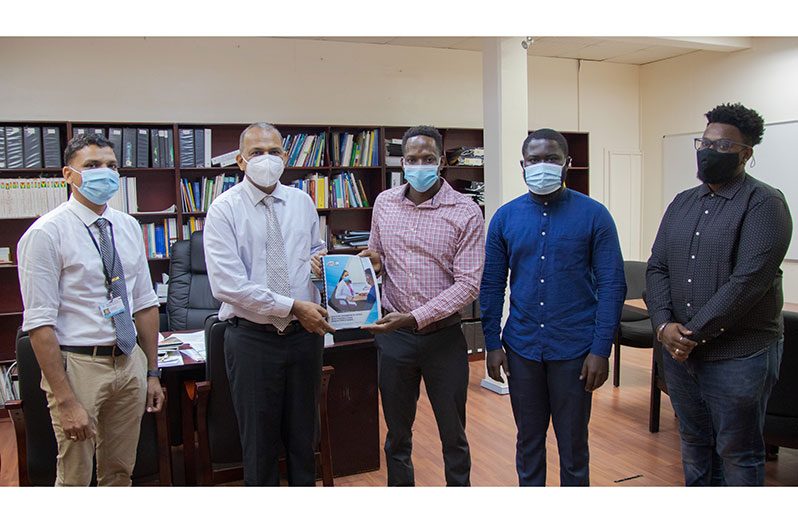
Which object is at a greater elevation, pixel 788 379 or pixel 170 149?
pixel 170 149

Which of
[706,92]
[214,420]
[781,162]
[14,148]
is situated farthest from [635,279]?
[14,148]

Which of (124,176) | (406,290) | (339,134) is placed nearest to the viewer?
(406,290)

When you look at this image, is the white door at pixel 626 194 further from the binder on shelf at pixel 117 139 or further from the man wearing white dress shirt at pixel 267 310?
the man wearing white dress shirt at pixel 267 310

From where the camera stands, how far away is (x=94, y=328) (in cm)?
221

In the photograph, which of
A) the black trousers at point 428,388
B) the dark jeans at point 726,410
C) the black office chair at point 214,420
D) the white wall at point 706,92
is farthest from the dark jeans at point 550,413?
the white wall at point 706,92

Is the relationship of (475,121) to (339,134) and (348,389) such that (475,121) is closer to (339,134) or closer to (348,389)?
(339,134)

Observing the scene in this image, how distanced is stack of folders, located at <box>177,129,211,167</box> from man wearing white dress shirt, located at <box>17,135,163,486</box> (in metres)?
3.01

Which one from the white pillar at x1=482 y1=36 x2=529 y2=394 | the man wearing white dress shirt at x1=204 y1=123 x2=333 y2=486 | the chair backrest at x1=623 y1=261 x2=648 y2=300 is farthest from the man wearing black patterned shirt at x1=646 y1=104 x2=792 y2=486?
the chair backrest at x1=623 y1=261 x2=648 y2=300

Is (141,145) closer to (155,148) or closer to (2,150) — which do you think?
(155,148)

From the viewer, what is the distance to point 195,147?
5375 millimetres

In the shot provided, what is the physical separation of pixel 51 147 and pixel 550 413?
4332 millimetres

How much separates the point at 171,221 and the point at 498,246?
148 inches

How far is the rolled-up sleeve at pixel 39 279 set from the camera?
2.10 metres
